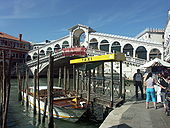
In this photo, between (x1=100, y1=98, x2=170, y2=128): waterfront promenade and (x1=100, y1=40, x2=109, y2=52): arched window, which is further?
(x1=100, y1=40, x2=109, y2=52): arched window

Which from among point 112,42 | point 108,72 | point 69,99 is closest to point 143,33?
point 112,42

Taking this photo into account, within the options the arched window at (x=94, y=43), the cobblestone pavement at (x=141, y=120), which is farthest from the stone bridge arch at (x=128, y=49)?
the cobblestone pavement at (x=141, y=120)

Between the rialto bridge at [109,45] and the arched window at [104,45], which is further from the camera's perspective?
the arched window at [104,45]

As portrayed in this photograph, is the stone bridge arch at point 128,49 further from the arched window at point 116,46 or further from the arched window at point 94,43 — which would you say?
the arched window at point 94,43

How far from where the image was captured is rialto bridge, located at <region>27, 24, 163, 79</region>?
20.5 m

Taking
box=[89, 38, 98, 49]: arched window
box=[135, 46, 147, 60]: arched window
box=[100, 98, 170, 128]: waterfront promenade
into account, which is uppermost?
box=[89, 38, 98, 49]: arched window

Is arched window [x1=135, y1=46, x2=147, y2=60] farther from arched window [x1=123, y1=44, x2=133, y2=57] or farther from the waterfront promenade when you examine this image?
the waterfront promenade

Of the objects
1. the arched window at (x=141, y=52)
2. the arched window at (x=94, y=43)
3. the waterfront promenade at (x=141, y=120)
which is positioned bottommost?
the waterfront promenade at (x=141, y=120)

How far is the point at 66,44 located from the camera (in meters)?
30.6

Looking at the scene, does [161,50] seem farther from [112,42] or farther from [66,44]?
[66,44]

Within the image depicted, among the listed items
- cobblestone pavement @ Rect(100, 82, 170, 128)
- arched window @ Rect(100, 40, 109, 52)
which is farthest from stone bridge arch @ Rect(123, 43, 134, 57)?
cobblestone pavement @ Rect(100, 82, 170, 128)

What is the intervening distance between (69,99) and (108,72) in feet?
42.6

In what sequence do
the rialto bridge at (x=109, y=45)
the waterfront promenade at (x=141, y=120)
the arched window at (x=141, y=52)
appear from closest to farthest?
the waterfront promenade at (x=141, y=120) → the rialto bridge at (x=109, y=45) → the arched window at (x=141, y=52)

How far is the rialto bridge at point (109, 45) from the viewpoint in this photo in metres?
20.5
